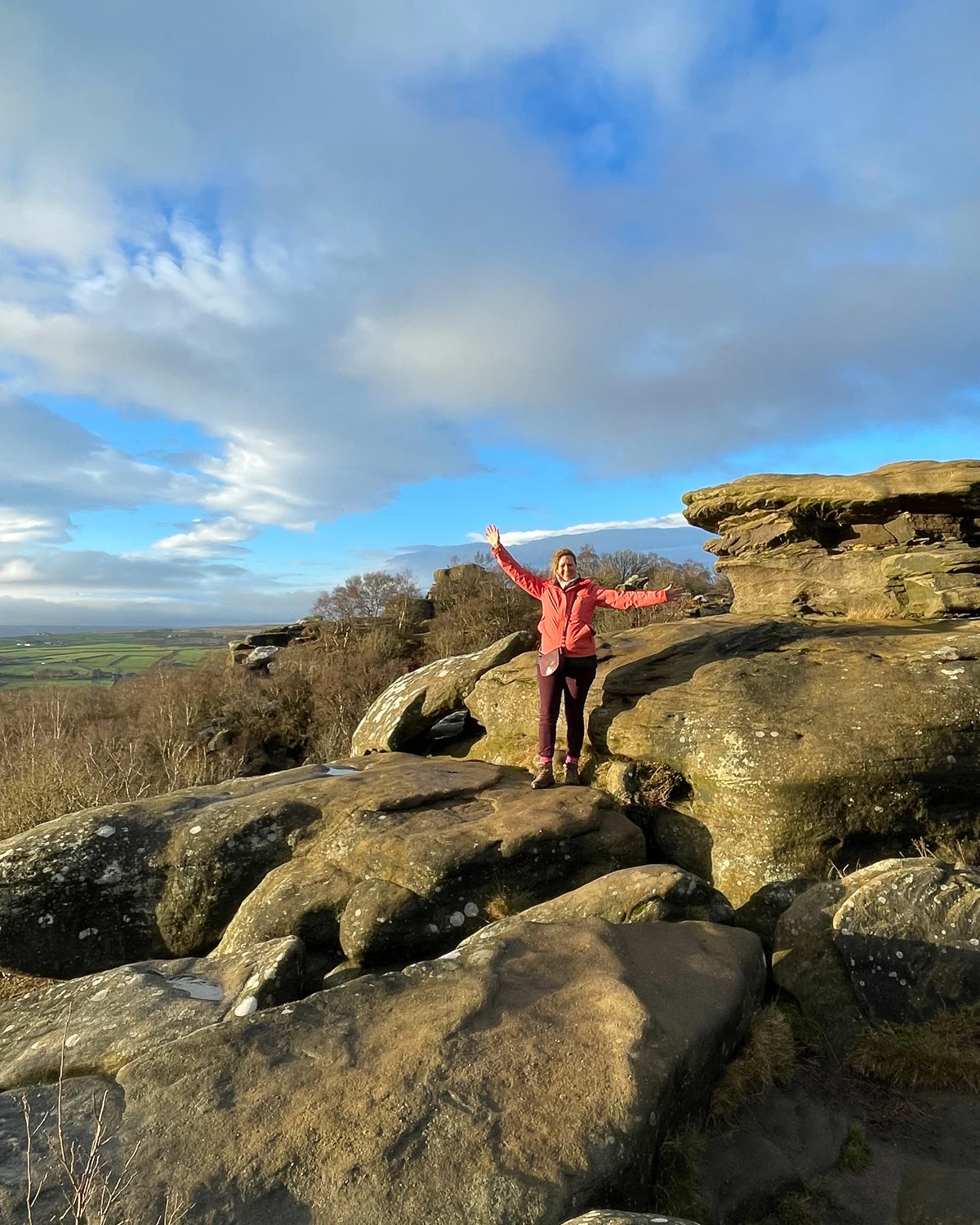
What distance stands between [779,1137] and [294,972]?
12.3ft

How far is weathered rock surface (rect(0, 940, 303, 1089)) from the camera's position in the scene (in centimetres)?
506

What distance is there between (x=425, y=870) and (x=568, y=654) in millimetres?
3318

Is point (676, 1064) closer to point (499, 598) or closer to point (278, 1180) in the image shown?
point (278, 1180)

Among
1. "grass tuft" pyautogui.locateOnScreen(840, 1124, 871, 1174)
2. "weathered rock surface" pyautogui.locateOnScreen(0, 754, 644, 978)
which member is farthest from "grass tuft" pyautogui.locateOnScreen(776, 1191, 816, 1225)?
"weathered rock surface" pyautogui.locateOnScreen(0, 754, 644, 978)

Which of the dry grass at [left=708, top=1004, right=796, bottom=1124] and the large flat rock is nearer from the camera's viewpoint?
the dry grass at [left=708, top=1004, right=796, bottom=1124]

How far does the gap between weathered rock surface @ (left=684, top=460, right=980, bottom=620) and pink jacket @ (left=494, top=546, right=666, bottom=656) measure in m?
4.90

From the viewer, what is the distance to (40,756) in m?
13.3

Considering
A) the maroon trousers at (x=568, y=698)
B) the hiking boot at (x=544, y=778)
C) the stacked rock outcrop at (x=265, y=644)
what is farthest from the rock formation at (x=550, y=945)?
the stacked rock outcrop at (x=265, y=644)

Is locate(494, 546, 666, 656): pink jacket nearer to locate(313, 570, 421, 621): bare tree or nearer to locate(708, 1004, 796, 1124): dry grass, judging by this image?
locate(708, 1004, 796, 1124): dry grass

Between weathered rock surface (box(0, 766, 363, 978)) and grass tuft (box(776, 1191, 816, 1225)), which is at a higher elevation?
weathered rock surface (box(0, 766, 363, 978))

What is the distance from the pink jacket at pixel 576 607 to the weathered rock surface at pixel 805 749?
1.33m

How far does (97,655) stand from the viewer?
5319cm

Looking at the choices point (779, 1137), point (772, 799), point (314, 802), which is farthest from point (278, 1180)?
point (772, 799)

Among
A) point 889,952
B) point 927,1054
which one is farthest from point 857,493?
point 927,1054
